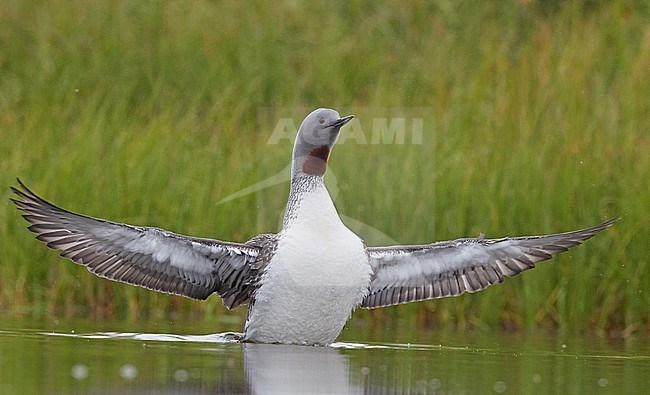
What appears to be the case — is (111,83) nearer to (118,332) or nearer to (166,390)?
(118,332)

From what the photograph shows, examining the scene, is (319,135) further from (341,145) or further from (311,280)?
(341,145)

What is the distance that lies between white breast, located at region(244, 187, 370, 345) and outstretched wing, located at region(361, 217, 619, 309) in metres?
0.42

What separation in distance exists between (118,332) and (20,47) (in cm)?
703

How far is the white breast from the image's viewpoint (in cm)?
632

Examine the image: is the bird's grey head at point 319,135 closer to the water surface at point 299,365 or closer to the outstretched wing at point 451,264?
the outstretched wing at point 451,264

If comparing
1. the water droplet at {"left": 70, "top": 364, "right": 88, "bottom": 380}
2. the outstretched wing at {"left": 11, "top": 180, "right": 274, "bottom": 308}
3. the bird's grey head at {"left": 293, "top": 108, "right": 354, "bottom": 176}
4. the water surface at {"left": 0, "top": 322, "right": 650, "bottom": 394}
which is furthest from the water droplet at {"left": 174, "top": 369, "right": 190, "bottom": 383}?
the bird's grey head at {"left": 293, "top": 108, "right": 354, "bottom": 176}

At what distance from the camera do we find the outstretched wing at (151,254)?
645 centimetres

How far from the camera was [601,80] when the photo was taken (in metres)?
10.8

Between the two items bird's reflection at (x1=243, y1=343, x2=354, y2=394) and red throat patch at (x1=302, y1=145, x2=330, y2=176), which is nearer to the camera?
bird's reflection at (x1=243, y1=343, x2=354, y2=394)

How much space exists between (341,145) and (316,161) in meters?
2.70

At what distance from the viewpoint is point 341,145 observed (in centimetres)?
959

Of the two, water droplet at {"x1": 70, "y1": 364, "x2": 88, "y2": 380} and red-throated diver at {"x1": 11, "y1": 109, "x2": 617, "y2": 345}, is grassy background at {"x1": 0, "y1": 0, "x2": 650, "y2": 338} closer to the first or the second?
red-throated diver at {"x1": 11, "y1": 109, "x2": 617, "y2": 345}

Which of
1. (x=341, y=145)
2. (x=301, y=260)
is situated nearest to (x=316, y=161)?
(x=301, y=260)

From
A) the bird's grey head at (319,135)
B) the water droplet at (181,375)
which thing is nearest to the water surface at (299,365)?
the water droplet at (181,375)
